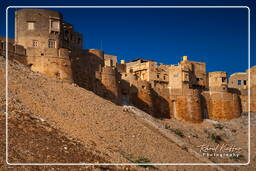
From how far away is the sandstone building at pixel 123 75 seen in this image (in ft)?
98.3

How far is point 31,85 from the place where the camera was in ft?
74.7

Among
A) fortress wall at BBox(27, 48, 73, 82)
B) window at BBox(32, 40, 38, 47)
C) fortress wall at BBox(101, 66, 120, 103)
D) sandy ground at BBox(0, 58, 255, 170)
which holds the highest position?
window at BBox(32, 40, 38, 47)

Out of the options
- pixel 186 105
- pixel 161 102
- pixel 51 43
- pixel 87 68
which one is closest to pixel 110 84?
pixel 87 68

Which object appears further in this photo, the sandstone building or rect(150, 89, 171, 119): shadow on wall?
rect(150, 89, 171, 119): shadow on wall

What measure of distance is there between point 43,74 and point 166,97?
17398mm

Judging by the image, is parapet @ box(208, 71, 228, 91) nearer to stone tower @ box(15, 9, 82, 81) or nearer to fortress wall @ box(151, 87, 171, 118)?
fortress wall @ box(151, 87, 171, 118)

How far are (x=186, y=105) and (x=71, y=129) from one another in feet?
80.4

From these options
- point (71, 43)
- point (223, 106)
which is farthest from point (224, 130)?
point (71, 43)

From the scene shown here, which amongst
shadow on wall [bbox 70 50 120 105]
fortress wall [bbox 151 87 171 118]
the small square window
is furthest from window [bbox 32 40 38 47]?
fortress wall [bbox 151 87 171 118]

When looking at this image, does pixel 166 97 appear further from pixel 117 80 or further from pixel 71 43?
pixel 71 43

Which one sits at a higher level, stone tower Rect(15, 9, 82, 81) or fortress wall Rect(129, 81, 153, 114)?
stone tower Rect(15, 9, 82, 81)

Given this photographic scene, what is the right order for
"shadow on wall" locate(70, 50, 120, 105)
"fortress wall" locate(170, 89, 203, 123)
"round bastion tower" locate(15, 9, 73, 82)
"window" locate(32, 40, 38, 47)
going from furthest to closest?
"fortress wall" locate(170, 89, 203, 123), "shadow on wall" locate(70, 50, 120, 105), "window" locate(32, 40, 38, 47), "round bastion tower" locate(15, 9, 73, 82)

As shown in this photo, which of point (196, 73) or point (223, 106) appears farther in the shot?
point (196, 73)

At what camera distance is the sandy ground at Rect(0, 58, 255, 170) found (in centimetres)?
1618
